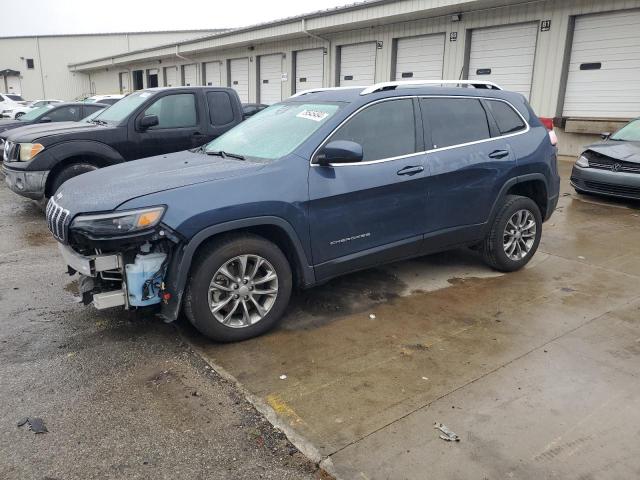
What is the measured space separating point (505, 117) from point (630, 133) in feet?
17.3

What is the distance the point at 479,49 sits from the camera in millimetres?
14523

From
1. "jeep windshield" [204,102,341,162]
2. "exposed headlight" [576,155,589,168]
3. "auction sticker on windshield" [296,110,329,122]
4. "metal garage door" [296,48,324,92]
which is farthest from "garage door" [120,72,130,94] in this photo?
"auction sticker on windshield" [296,110,329,122]

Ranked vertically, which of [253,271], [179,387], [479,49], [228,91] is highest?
[479,49]

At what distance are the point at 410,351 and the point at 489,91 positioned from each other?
114 inches

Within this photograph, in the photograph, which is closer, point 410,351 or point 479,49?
point 410,351

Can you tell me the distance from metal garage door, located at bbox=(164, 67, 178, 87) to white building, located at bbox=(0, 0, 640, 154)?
9973 mm

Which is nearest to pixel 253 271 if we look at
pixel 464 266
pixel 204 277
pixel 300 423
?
pixel 204 277

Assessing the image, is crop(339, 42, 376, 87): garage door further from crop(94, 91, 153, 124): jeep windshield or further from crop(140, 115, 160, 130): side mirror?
crop(140, 115, 160, 130): side mirror

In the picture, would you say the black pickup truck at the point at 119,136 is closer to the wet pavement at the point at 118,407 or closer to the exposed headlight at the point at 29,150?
the exposed headlight at the point at 29,150

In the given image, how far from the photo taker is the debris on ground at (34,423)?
2908 millimetres

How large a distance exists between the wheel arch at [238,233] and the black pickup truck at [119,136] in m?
4.35

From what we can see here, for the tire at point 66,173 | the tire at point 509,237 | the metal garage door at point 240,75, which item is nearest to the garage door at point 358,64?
the metal garage door at point 240,75

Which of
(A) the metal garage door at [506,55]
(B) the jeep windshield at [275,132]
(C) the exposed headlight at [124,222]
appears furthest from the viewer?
(A) the metal garage door at [506,55]

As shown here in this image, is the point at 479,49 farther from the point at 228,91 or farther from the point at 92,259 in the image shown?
the point at 92,259
